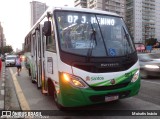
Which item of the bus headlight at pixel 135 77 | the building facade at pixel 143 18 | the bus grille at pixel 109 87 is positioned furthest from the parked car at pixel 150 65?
the building facade at pixel 143 18

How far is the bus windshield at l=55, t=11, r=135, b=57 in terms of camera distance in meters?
6.58

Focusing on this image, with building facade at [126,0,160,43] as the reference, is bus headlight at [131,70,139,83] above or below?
below

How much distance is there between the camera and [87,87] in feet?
20.2

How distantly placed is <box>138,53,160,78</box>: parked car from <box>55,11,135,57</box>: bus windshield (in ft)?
23.1

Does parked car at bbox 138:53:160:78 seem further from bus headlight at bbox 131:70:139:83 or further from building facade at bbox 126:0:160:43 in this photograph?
building facade at bbox 126:0:160:43

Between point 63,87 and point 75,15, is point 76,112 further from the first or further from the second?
point 75,15

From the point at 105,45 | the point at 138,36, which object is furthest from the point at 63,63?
the point at 138,36

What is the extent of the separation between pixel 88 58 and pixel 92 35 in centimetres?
77

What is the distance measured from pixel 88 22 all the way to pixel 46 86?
93.2 inches

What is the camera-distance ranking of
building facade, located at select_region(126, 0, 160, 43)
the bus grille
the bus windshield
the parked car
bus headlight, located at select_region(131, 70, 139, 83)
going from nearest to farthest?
1. the bus grille
2. the bus windshield
3. bus headlight, located at select_region(131, 70, 139, 83)
4. the parked car
5. building facade, located at select_region(126, 0, 160, 43)

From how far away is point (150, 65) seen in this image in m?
14.3

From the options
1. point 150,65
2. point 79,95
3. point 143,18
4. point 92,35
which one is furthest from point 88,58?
point 143,18

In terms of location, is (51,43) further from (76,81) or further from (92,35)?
(76,81)

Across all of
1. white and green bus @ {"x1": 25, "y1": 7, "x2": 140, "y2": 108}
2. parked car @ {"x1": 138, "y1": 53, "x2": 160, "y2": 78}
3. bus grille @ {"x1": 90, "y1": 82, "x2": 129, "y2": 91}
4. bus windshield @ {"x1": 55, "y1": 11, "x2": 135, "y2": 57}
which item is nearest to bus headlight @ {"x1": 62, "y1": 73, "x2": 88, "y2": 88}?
white and green bus @ {"x1": 25, "y1": 7, "x2": 140, "y2": 108}
